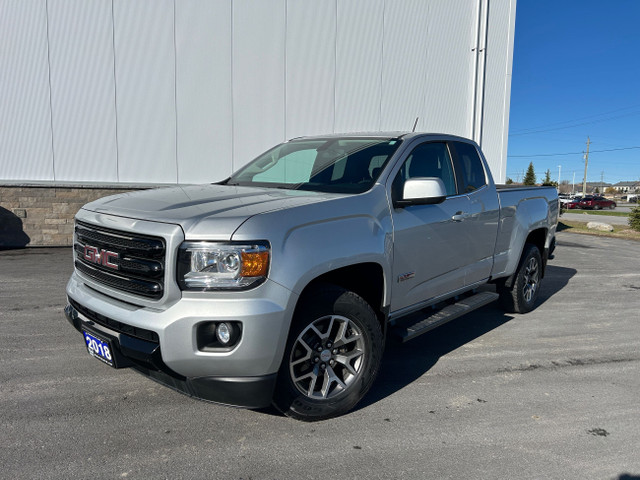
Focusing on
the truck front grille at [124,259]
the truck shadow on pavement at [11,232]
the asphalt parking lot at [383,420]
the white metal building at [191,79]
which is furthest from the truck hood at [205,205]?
the truck shadow on pavement at [11,232]

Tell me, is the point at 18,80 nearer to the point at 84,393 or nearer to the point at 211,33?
the point at 211,33

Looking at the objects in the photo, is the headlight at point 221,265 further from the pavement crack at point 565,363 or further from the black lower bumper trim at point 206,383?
the pavement crack at point 565,363

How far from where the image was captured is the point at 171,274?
2465 millimetres

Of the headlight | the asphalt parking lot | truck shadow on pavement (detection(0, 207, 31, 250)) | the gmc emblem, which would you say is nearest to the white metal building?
truck shadow on pavement (detection(0, 207, 31, 250))

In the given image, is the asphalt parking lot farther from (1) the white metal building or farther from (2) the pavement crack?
(1) the white metal building

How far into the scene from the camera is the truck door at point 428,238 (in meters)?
3.38

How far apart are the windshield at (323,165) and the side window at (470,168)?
100cm

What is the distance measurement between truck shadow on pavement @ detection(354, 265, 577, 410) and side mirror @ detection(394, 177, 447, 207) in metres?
1.42

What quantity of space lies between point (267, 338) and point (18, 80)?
34.6ft

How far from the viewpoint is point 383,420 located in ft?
9.95

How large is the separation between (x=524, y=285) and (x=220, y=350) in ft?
14.2

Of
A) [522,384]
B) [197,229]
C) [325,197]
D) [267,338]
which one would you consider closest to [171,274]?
[197,229]

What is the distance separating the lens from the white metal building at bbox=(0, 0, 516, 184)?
32.7 ft

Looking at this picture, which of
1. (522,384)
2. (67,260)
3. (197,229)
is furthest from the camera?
(67,260)
